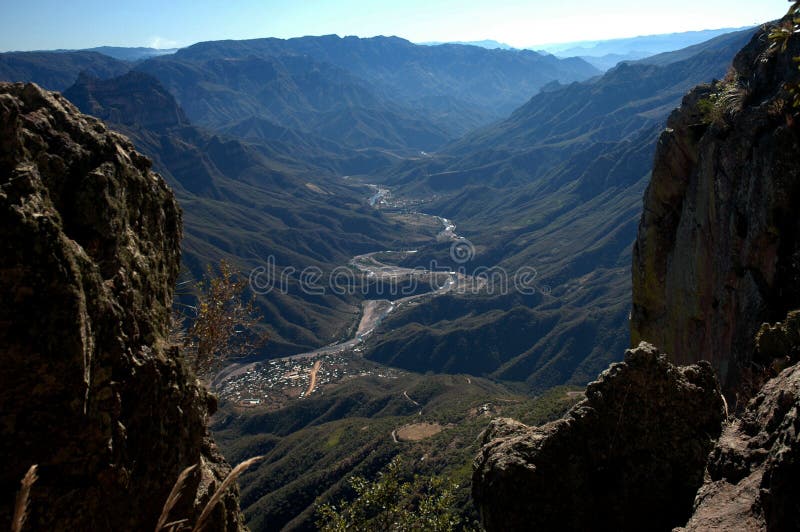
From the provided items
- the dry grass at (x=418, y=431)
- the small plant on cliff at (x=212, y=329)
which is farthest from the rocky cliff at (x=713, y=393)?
the dry grass at (x=418, y=431)

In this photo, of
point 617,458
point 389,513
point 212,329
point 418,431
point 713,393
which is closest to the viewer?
point 617,458

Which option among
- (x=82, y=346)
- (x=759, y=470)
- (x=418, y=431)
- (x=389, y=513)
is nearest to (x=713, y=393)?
(x=759, y=470)

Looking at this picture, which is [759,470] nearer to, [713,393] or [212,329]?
[713,393]

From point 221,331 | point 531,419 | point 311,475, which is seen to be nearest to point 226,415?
point 311,475

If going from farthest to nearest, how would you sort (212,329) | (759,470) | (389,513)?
(389,513)
(212,329)
(759,470)

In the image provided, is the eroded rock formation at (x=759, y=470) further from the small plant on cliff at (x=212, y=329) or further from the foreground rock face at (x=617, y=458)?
the small plant on cliff at (x=212, y=329)

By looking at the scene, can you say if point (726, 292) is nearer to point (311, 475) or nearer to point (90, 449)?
point (90, 449)

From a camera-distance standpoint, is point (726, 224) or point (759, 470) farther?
point (726, 224)

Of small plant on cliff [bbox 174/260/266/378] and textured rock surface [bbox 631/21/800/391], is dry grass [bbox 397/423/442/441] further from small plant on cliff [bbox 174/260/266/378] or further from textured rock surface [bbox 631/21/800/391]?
small plant on cliff [bbox 174/260/266/378]
